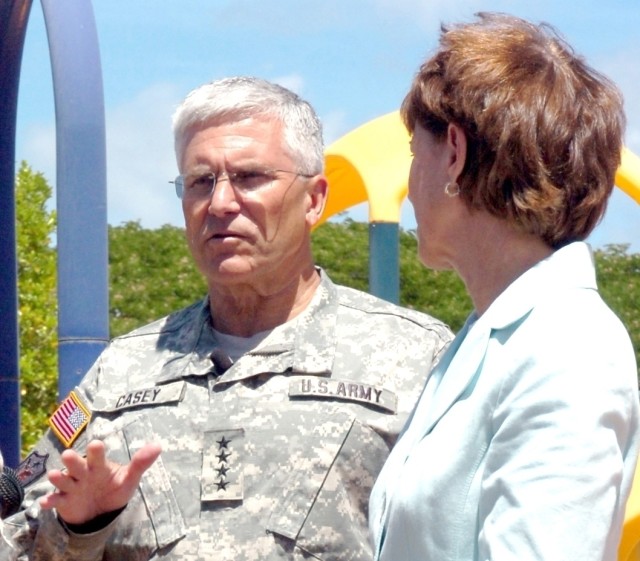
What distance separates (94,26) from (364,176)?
250 cm

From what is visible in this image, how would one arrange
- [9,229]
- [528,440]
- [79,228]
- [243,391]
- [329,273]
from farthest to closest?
1. [329,273]
2. [9,229]
3. [79,228]
4. [243,391]
5. [528,440]

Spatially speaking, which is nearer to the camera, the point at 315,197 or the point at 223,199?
the point at 223,199

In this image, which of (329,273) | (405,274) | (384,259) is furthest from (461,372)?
(405,274)

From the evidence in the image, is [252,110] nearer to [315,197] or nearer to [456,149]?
[315,197]

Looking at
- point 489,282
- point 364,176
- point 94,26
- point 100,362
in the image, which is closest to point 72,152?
point 94,26

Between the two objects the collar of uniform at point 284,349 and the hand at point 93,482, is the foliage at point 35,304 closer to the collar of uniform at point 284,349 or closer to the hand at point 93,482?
the collar of uniform at point 284,349

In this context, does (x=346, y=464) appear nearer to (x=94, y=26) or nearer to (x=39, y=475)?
(x=39, y=475)

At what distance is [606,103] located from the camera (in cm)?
193

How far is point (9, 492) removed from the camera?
2.78 m

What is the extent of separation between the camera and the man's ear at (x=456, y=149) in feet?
6.33

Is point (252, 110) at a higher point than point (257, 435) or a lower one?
higher

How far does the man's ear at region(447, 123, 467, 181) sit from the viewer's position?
193cm

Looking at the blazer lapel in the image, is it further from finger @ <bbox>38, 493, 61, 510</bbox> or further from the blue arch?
the blue arch

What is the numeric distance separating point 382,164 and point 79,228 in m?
2.77
